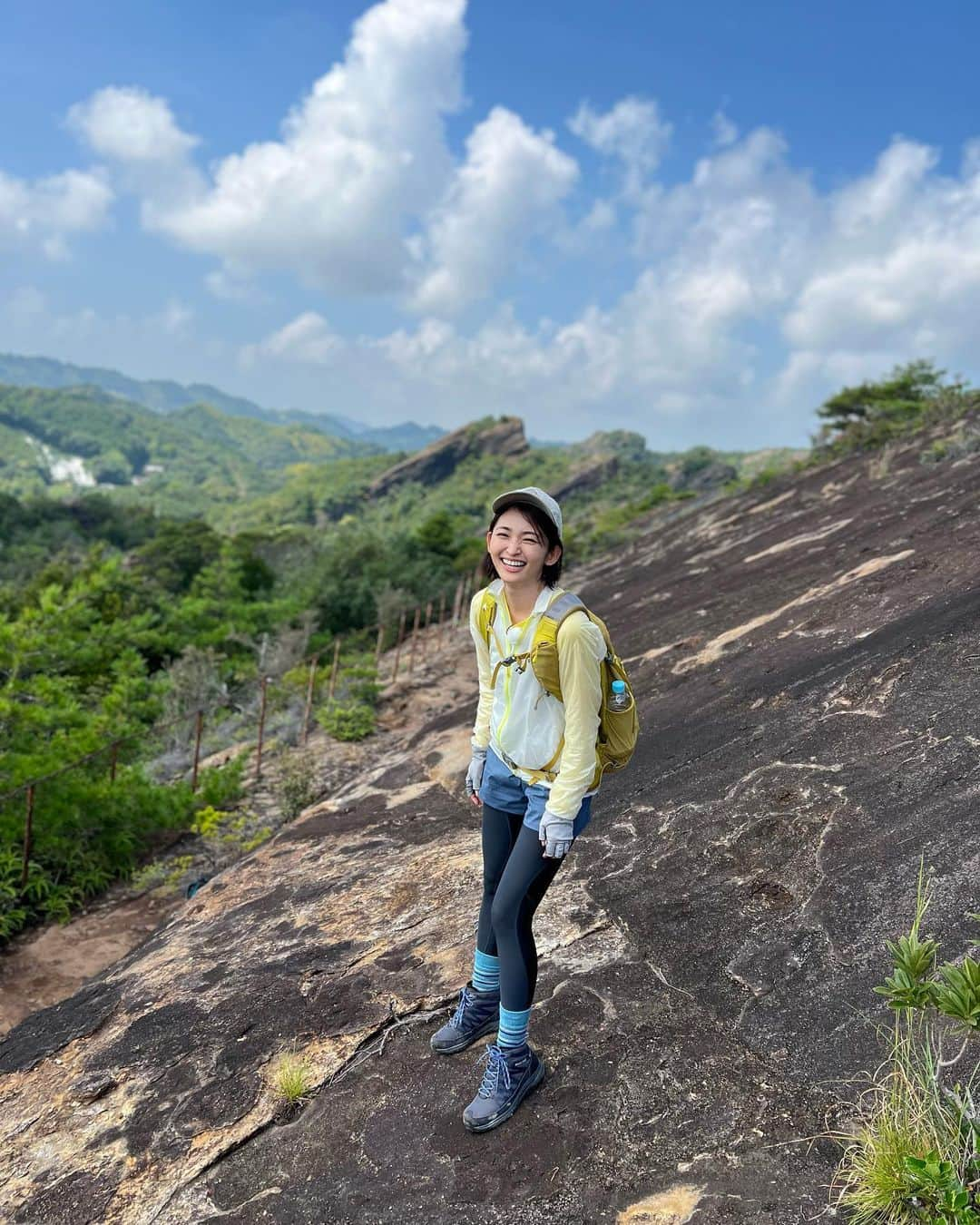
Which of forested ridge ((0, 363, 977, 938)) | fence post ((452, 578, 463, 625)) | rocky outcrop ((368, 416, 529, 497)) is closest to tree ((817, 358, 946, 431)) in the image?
forested ridge ((0, 363, 977, 938))

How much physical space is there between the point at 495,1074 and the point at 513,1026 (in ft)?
0.58

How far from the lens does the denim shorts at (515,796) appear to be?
2.76 meters

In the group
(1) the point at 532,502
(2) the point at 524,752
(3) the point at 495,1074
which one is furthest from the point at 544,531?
(3) the point at 495,1074

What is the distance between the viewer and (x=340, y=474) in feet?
374

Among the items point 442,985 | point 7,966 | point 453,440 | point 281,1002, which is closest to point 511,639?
point 442,985

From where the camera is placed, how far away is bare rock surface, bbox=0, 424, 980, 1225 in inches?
105

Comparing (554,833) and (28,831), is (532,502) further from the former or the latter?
(28,831)

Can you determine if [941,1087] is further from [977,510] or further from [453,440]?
[453,440]

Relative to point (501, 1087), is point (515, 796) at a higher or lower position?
higher

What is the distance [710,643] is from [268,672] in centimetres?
1542

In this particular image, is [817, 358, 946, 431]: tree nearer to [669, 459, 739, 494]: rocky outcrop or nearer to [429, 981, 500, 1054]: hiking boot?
[429, 981, 500, 1054]: hiking boot

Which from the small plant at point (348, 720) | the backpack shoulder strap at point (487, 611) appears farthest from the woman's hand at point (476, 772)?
the small plant at point (348, 720)

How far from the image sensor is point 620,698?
2666 millimetres

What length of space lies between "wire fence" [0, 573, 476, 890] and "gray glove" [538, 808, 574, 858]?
574 cm
